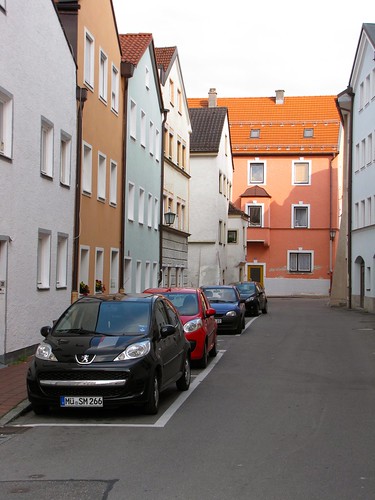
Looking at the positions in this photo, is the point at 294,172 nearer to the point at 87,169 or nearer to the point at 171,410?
the point at 87,169

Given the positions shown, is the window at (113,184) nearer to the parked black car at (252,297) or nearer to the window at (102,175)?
the window at (102,175)

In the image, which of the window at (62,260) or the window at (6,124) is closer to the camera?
the window at (6,124)

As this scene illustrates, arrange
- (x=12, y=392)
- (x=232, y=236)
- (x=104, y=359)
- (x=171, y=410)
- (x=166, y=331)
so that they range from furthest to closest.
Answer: (x=232, y=236)
(x=12, y=392)
(x=166, y=331)
(x=171, y=410)
(x=104, y=359)

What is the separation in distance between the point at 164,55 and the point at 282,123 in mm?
32234

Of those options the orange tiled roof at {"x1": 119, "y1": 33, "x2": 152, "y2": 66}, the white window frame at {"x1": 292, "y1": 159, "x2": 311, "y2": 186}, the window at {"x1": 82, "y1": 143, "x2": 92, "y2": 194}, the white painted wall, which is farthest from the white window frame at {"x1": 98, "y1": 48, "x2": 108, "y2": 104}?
the white window frame at {"x1": 292, "y1": 159, "x2": 311, "y2": 186}

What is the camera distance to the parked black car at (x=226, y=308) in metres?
23.7

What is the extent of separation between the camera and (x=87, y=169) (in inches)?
893

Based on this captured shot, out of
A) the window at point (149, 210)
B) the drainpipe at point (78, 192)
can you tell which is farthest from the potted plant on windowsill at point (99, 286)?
the window at point (149, 210)

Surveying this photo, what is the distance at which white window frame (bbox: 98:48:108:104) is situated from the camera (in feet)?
78.1

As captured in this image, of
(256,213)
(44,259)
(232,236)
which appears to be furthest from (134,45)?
(256,213)

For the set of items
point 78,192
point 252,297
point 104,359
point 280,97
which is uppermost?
point 280,97

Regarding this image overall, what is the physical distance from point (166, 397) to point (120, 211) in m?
16.2

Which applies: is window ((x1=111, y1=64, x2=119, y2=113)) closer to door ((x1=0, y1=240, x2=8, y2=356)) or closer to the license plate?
door ((x1=0, y1=240, x2=8, y2=356))

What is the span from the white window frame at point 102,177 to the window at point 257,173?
42.6m
